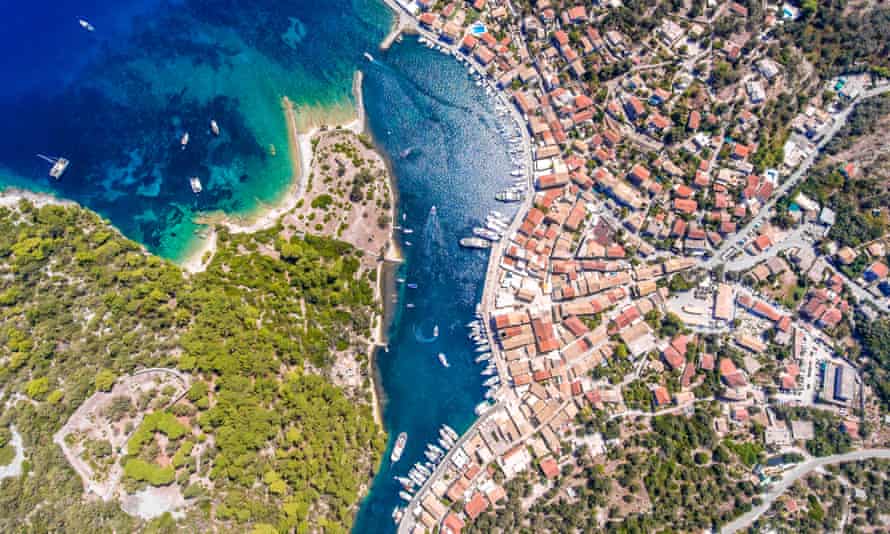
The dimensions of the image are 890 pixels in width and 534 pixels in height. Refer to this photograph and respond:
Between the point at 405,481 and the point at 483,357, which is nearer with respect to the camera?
the point at 405,481

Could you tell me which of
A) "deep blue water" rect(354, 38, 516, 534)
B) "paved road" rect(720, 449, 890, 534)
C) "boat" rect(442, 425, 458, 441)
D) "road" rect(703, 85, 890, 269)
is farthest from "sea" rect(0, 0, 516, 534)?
"paved road" rect(720, 449, 890, 534)

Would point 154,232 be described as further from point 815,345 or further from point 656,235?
point 815,345

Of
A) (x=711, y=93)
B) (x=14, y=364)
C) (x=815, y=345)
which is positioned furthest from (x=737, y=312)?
(x=14, y=364)

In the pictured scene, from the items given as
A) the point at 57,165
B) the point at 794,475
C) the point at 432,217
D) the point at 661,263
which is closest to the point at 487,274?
the point at 432,217

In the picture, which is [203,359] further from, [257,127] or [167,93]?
[167,93]

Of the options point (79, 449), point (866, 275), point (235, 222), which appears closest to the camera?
point (79, 449)

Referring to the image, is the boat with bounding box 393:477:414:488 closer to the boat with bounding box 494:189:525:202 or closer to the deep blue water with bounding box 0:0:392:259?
the boat with bounding box 494:189:525:202
